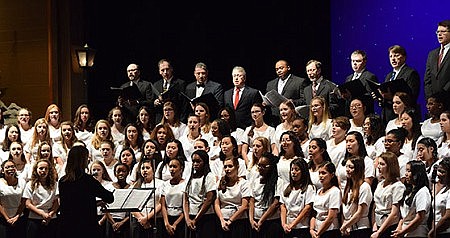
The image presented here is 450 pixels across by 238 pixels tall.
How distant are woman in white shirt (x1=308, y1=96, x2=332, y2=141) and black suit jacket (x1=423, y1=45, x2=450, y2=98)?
1.00 m

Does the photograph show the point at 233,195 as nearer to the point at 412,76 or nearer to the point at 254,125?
the point at 254,125

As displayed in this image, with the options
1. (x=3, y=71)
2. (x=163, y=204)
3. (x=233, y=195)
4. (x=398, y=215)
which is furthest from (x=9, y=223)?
(x=3, y=71)

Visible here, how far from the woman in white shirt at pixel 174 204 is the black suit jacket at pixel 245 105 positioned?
1422 mm

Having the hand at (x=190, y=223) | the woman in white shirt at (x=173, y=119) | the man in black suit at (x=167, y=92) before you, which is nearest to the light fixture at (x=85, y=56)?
the man in black suit at (x=167, y=92)

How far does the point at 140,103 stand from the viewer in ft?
33.9

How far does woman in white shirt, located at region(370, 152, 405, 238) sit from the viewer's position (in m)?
7.59

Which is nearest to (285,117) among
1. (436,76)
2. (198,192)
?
(198,192)

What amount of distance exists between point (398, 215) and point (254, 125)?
2.29 metres

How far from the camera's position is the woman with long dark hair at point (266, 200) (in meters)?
8.41

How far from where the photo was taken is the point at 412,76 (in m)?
9.00

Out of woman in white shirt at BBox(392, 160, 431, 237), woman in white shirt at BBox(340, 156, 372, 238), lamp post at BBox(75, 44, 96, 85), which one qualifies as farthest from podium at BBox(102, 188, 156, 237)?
lamp post at BBox(75, 44, 96, 85)

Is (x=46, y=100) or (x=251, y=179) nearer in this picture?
(x=251, y=179)

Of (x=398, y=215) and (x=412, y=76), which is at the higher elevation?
(x=412, y=76)

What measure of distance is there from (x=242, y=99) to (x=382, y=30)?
6.68 feet
